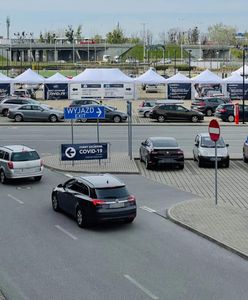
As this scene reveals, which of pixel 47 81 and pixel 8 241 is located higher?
pixel 47 81

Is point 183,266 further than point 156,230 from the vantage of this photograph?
No

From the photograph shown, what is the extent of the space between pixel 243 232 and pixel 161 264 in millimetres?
3531

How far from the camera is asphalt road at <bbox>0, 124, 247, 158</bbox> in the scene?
33.8 metres

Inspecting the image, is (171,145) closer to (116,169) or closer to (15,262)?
(116,169)

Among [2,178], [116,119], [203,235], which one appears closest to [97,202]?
[203,235]

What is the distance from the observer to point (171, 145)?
2730cm

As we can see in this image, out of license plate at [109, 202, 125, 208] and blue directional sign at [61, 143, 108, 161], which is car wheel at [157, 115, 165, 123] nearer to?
blue directional sign at [61, 143, 108, 161]

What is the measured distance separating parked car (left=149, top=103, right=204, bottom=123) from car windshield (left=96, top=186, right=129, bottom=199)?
1223 inches

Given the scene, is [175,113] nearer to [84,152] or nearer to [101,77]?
[101,77]

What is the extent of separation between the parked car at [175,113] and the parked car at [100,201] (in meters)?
30.4

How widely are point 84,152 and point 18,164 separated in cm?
469

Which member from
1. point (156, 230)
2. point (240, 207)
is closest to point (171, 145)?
point (240, 207)

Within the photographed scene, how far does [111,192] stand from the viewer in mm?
16656

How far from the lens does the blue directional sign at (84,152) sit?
2706cm
